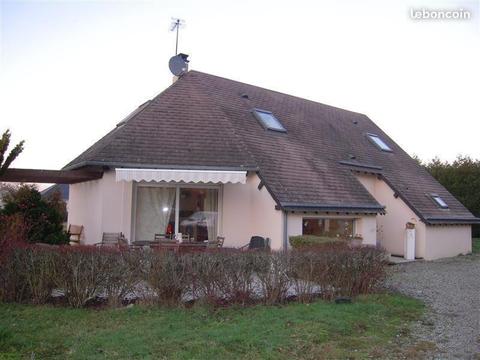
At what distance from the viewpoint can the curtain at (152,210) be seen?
19953 mm

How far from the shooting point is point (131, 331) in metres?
9.53

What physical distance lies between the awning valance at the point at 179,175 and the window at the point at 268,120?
6923mm

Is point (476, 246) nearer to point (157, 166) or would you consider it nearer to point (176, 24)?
point (157, 166)

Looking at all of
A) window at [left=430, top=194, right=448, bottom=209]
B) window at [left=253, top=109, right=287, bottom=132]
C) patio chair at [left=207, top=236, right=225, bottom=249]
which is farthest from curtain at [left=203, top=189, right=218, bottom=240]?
window at [left=430, top=194, right=448, bottom=209]

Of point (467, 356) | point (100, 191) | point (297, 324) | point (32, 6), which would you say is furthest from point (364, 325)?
point (32, 6)

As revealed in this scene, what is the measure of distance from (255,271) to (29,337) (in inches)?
213

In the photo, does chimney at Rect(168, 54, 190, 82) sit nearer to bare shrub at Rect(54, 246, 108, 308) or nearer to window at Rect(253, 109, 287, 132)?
window at Rect(253, 109, 287, 132)

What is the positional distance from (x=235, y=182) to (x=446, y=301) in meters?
8.75

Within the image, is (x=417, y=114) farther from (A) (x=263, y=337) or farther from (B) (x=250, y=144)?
(A) (x=263, y=337)

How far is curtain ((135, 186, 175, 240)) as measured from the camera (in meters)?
20.0

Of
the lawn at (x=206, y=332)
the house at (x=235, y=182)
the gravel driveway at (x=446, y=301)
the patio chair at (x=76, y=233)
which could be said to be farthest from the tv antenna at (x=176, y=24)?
the lawn at (x=206, y=332)

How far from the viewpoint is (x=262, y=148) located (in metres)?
22.8

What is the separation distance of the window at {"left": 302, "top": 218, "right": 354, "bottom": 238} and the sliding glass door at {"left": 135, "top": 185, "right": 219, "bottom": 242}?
4221 millimetres

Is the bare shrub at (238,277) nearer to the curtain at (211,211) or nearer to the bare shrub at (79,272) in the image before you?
the bare shrub at (79,272)
